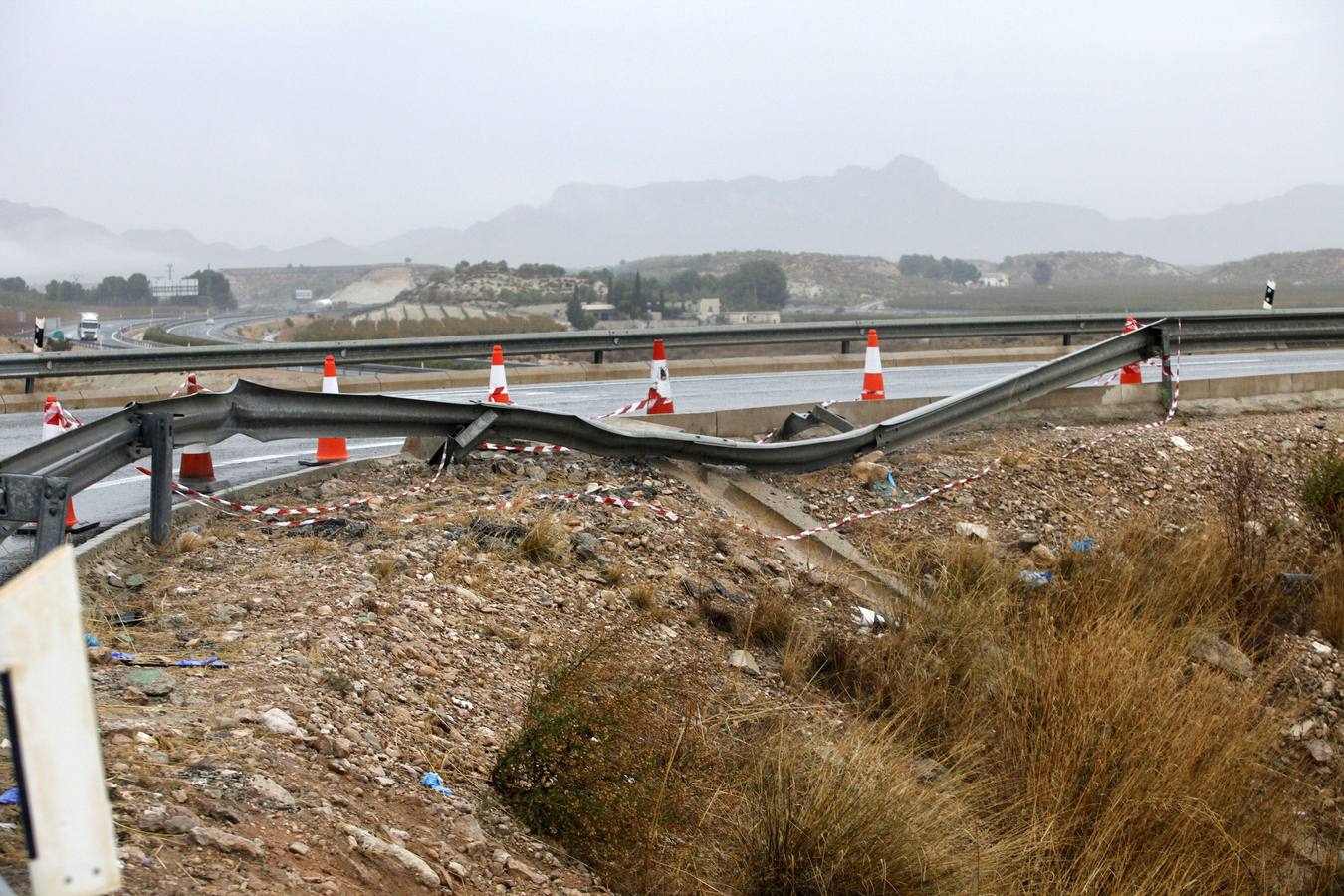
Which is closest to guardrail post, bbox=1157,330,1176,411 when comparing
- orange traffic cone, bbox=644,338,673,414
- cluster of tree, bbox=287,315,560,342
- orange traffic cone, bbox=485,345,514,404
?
orange traffic cone, bbox=644,338,673,414

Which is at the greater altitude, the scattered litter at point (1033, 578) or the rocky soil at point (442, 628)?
the rocky soil at point (442, 628)

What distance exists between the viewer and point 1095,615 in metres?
7.56

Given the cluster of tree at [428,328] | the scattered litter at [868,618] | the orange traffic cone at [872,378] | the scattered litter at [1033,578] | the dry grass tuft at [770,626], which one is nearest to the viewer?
the dry grass tuft at [770,626]

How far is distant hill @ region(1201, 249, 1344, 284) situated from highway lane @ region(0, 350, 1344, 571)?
65.5 metres

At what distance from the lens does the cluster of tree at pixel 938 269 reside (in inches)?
5340

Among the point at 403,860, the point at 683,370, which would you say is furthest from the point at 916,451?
the point at 683,370

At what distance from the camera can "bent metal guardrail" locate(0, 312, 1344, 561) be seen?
591 cm

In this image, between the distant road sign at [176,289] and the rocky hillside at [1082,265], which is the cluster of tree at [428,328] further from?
the rocky hillside at [1082,265]

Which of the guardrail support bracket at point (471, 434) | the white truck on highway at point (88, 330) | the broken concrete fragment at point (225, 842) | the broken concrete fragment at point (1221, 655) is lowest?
the broken concrete fragment at point (1221, 655)

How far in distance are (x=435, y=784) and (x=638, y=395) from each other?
12.3 m

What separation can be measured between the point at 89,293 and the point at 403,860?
7344 centimetres

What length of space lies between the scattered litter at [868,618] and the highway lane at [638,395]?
4.12 metres

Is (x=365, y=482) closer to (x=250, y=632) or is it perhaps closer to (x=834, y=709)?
(x=250, y=632)

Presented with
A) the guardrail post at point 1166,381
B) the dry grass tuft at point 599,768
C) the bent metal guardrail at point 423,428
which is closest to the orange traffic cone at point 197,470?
the bent metal guardrail at point 423,428
